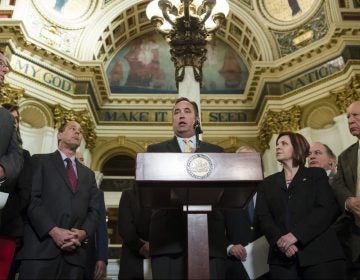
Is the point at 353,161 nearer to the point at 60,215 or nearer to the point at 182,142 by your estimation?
the point at 182,142

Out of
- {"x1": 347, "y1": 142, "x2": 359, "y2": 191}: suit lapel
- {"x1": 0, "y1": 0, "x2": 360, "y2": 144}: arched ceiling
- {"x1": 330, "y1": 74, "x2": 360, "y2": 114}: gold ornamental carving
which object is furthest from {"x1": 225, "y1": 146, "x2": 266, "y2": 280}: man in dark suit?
{"x1": 0, "y1": 0, "x2": 360, "y2": 144}: arched ceiling

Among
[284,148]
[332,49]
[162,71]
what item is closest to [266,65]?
[332,49]

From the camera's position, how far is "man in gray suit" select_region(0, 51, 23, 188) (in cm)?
298

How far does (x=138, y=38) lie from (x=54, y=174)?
13.4 m

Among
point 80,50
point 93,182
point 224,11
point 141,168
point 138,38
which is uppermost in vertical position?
point 138,38

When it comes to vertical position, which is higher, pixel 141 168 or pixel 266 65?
pixel 266 65

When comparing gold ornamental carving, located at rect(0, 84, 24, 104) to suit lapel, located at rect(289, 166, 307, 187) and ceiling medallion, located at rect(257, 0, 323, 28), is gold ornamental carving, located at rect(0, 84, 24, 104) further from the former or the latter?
suit lapel, located at rect(289, 166, 307, 187)

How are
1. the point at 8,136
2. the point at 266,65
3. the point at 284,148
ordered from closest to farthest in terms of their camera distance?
the point at 8,136
the point at 284,148
the point at 266,65

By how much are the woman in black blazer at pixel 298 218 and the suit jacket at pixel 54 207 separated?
4.93 feet

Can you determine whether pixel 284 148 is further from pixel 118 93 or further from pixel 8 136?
pixel 118 93

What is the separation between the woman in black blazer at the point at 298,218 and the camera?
9.78 ft

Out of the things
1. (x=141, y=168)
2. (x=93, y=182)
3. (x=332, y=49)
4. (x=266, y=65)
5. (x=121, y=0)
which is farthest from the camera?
(x=121, y=0)

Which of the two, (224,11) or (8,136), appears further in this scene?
(224,11)

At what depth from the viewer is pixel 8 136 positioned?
3145mm
